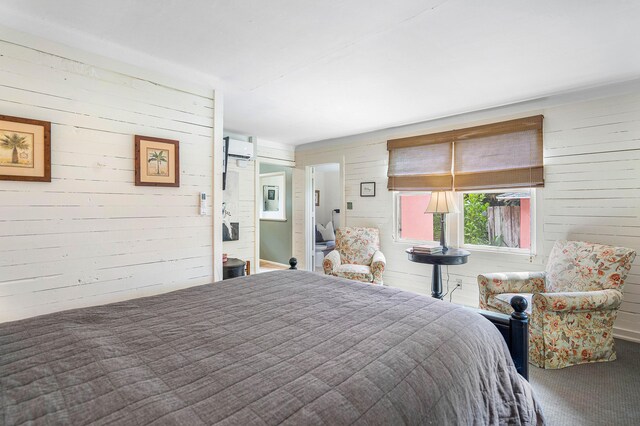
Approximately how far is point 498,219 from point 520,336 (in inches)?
96.7

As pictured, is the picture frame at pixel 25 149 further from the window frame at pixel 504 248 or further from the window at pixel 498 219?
the window at pixel 498 219

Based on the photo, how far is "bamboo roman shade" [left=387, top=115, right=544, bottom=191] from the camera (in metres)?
3.49

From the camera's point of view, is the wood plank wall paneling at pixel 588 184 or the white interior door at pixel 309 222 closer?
the wood plank wall paneling at pixel 588 184

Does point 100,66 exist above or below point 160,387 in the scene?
above

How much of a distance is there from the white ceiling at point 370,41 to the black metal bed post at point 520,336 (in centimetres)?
174

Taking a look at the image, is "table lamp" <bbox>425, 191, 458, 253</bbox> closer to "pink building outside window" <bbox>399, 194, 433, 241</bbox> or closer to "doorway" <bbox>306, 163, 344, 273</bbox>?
"pink building outside window" <bbox>399, 194, 433, 241</bbox>

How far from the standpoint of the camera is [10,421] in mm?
751

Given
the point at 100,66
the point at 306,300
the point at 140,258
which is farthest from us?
the point at 140,258

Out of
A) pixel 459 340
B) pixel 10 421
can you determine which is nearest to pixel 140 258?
pixel 10 421

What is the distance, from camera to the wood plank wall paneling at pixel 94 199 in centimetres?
200

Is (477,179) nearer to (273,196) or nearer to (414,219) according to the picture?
(414,219)

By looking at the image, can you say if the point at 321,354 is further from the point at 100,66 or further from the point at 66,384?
the point at 100,66

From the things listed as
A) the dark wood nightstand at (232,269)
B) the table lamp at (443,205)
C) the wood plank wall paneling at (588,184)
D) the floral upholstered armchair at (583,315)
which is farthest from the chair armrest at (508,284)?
the dark wood nightstand at (232,269)

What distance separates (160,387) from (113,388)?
13cm
